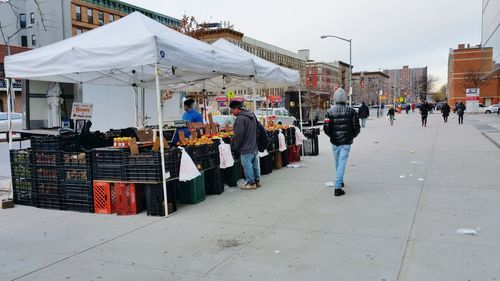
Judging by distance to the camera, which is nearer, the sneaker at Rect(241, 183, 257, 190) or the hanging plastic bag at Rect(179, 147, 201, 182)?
the hanging plastic bag at Rect(179, 147, 201, 182)

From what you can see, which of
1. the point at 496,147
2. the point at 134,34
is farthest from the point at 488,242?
the point at 496,147

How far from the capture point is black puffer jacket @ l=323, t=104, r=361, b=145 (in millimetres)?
7801

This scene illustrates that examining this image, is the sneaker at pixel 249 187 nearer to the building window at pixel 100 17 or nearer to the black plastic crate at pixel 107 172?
the black plastic crate at pixel 107 172

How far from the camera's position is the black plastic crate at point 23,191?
25.2 feet

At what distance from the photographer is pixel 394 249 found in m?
4.83

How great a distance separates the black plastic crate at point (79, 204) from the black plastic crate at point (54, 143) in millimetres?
880

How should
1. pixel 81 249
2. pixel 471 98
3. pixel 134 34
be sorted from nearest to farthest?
pixel 81 249 < pixel 134 34 < pixel 471 98

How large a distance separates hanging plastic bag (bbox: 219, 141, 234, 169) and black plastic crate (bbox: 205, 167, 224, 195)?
6.1 inches

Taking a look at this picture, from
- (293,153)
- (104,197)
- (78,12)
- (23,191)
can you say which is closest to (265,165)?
(293,153)

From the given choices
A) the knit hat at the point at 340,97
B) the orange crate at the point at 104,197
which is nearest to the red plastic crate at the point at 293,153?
the knit hat at the point at 340,97

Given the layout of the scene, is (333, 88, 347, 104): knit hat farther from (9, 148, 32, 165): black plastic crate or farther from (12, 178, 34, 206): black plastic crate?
(12, 178, 34, 206): black plastic crate

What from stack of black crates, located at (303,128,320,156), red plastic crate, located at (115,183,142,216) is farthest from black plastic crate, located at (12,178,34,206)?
stack of black crates, located at (303,128,320,156)

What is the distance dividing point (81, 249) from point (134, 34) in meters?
3.47

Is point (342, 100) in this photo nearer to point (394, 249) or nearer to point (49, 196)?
point (394, 249)
